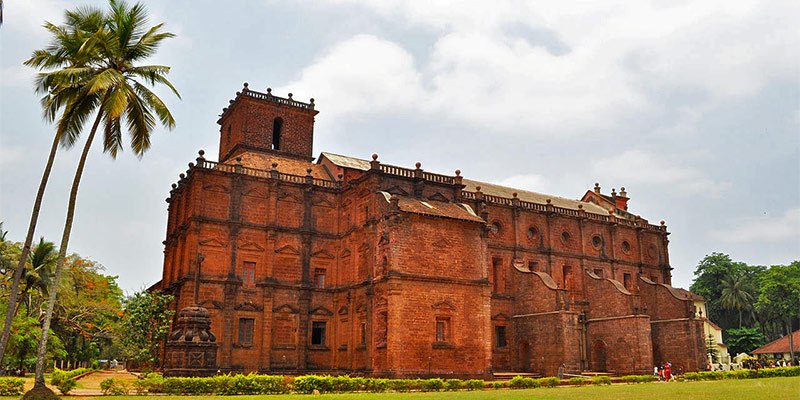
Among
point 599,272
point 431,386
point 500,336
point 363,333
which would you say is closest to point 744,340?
point 599,272

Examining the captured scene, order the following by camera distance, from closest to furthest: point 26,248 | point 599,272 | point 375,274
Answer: point 26,248
point 375,274
point 599,272

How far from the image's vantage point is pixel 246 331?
32.8m

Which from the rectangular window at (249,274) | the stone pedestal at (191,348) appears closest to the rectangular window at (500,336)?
the rectangular window at (249,274)

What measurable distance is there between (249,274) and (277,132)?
1175 cm

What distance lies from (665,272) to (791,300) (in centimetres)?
2291

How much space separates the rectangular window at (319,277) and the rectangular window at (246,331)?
4295mm

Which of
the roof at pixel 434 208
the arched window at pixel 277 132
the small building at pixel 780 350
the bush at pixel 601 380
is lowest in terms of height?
the bush at pixel 601 380

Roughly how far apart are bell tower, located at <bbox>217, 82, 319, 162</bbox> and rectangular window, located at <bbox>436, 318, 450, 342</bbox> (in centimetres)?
1576

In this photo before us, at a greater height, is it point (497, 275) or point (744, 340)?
point (497, 275)

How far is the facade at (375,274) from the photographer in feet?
104

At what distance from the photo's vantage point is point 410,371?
29812mm

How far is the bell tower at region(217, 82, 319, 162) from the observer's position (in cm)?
4034

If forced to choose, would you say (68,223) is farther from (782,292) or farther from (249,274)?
(782,292)

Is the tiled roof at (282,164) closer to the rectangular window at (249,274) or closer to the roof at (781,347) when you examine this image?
the rectangular window at (249,274)
